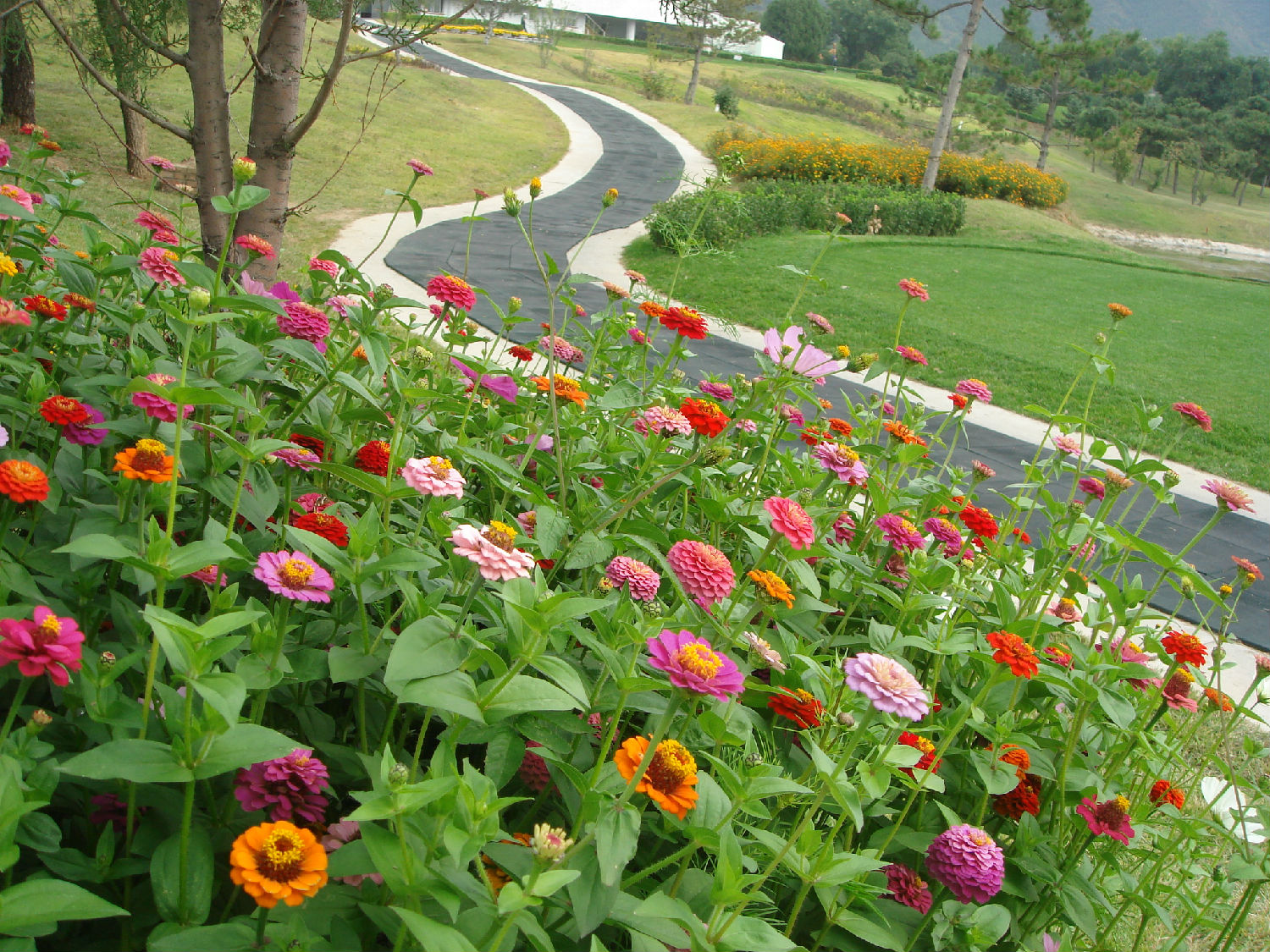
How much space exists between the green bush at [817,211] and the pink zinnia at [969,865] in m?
9.35

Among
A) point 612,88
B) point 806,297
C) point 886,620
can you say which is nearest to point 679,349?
point 886,620

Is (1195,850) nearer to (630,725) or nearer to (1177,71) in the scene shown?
(630,725)

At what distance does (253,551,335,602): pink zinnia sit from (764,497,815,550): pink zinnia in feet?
2.19

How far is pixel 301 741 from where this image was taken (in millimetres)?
1322

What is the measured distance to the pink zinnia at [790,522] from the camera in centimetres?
139

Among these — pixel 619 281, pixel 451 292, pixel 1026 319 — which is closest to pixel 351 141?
pixel 619 281

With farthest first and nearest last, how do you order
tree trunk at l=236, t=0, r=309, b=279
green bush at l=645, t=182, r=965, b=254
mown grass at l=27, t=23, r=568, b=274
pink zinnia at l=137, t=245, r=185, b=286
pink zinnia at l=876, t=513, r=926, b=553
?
green bush at l=645, t=182, r=965, b=254
mown grass at l=27, t=23, r=568, b=274
tree trunk at l=236, t=0, r=309, b=279
pink zinnia at l=876, t=513, r=926, b=553
pink zinnia at l=137, t=245, r=185, b=286

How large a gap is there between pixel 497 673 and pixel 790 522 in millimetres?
522

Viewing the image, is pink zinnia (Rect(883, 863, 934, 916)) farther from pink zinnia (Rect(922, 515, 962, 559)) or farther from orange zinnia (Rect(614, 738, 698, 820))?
pink zinnia (Rect(922, 515, 962, 559))

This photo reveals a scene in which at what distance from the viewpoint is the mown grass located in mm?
8391

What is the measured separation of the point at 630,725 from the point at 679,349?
3.06ft

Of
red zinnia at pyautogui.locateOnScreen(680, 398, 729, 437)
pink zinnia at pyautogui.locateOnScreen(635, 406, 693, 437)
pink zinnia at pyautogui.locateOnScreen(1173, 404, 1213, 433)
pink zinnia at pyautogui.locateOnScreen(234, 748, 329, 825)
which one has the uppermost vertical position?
pink zinnia at pyautogui.locateOnScreen(1173, 404, 1213, 433)

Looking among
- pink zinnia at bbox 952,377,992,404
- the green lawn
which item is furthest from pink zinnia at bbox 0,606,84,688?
the green lawn

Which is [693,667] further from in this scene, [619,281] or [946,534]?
[619,281]
